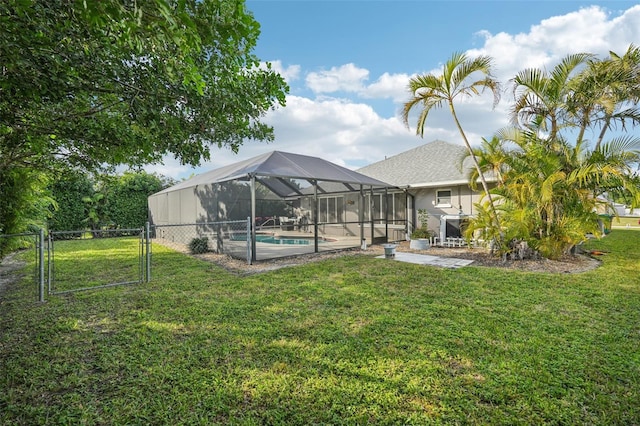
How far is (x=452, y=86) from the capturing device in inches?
314

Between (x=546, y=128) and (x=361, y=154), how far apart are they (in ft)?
47.4

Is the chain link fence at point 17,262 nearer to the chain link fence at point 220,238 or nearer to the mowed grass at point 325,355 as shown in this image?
the mowed grass at point 325,355

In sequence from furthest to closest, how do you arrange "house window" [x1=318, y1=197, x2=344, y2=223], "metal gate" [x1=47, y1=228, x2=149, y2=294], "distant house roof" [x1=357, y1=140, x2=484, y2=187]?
1. "house window" [x1=318, y1=197, x2=344, y2=223]
2. "distant house roof" [x1=357, y1=140, x2=484, y2=187]
3. "metal gate" [x1=47, y1=228, x2=149, y2=294]

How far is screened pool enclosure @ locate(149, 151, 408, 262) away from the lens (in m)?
9.09

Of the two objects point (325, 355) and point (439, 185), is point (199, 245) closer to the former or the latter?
point (325, 355)

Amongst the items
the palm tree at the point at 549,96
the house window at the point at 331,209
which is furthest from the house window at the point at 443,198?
the palm tree at the point at 549,96

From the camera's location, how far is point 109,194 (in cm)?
1694

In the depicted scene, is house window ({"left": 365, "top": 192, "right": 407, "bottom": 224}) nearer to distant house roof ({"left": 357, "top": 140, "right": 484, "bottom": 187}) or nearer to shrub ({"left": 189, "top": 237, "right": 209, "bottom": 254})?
distant house roof ({"left": 357, "top": 140, "right": 484, "bottom": 187})

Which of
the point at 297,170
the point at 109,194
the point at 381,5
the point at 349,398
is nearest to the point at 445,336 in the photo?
the point at 349,398

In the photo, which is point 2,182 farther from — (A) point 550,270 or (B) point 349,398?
(A) point 550,270

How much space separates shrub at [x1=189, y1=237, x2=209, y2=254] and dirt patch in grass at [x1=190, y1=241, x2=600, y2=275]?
0.50m

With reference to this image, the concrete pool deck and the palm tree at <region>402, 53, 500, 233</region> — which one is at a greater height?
the palm tree at <region>402, 53, 500, 233</region>

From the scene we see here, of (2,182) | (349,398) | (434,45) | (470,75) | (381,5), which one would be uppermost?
(381,5)

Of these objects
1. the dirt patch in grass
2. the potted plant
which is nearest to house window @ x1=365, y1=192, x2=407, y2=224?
the potted plant
